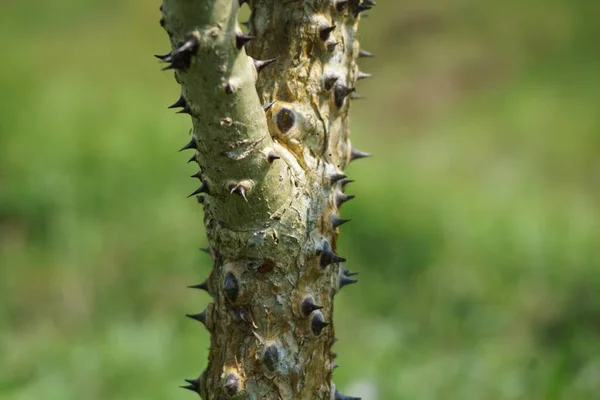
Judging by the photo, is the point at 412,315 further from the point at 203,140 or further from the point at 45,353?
the point at 203,140

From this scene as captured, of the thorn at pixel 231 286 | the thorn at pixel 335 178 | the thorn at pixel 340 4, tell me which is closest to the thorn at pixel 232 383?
the thorn at pixel 231 286

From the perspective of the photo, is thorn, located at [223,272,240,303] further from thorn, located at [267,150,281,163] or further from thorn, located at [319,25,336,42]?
thorn, located at [319,25,336,42]

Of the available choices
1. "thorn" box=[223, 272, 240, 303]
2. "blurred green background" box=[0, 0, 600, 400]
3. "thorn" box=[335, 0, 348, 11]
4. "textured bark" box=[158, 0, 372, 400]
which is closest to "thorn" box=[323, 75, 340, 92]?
"textured bark" box=[158, 0, 372, 400]

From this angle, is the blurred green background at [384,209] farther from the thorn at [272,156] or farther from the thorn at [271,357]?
the thorn at [272,156]

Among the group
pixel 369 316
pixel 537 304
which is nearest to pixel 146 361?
pixel 369 316

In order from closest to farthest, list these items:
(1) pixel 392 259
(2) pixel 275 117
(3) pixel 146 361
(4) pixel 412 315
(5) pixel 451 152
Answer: (2) pixel 275 117
(3) pixel 146 361
(4) pixel 412 315
(1) pixel 392 259
(5) pixel 451 152

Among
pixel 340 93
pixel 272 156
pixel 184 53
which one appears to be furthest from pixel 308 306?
pixel 184 53

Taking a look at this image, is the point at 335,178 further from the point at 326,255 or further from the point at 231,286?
the point at 231,286
